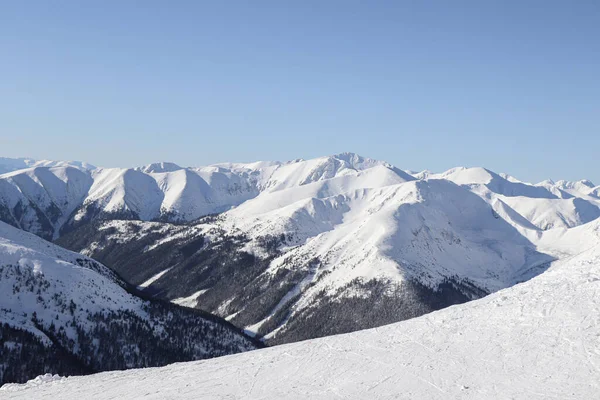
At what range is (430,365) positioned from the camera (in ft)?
177

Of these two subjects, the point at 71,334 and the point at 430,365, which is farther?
the point at 71,334

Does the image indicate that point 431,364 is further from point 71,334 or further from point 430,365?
point 71,334

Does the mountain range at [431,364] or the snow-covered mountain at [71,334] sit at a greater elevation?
the mountain range at [431,364]

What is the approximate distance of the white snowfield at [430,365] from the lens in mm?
48531

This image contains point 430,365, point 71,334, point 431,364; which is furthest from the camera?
point 71,334

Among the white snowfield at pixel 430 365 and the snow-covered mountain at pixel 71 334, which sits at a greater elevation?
the white snowfield at pixel 430 365

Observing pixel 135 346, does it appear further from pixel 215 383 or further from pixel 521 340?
pixel 521 340

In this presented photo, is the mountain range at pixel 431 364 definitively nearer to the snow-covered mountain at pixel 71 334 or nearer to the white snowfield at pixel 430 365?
the white snowfield at pixel 430 365

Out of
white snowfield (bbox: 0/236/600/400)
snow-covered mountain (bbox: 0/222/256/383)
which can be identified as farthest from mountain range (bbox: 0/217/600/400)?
snow-covered mountain (bbox: 0/222/256/383)

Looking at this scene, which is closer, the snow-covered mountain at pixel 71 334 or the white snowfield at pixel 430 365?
the white snowfield at pixel 430 365

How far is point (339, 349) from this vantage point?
62.5 meters

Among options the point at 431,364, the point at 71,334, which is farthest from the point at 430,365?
the point at 71,334

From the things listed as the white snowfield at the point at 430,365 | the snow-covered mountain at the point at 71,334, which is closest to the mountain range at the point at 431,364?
the white snowfield at the point at 430,365

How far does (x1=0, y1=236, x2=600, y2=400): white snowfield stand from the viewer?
48531 millimetres
